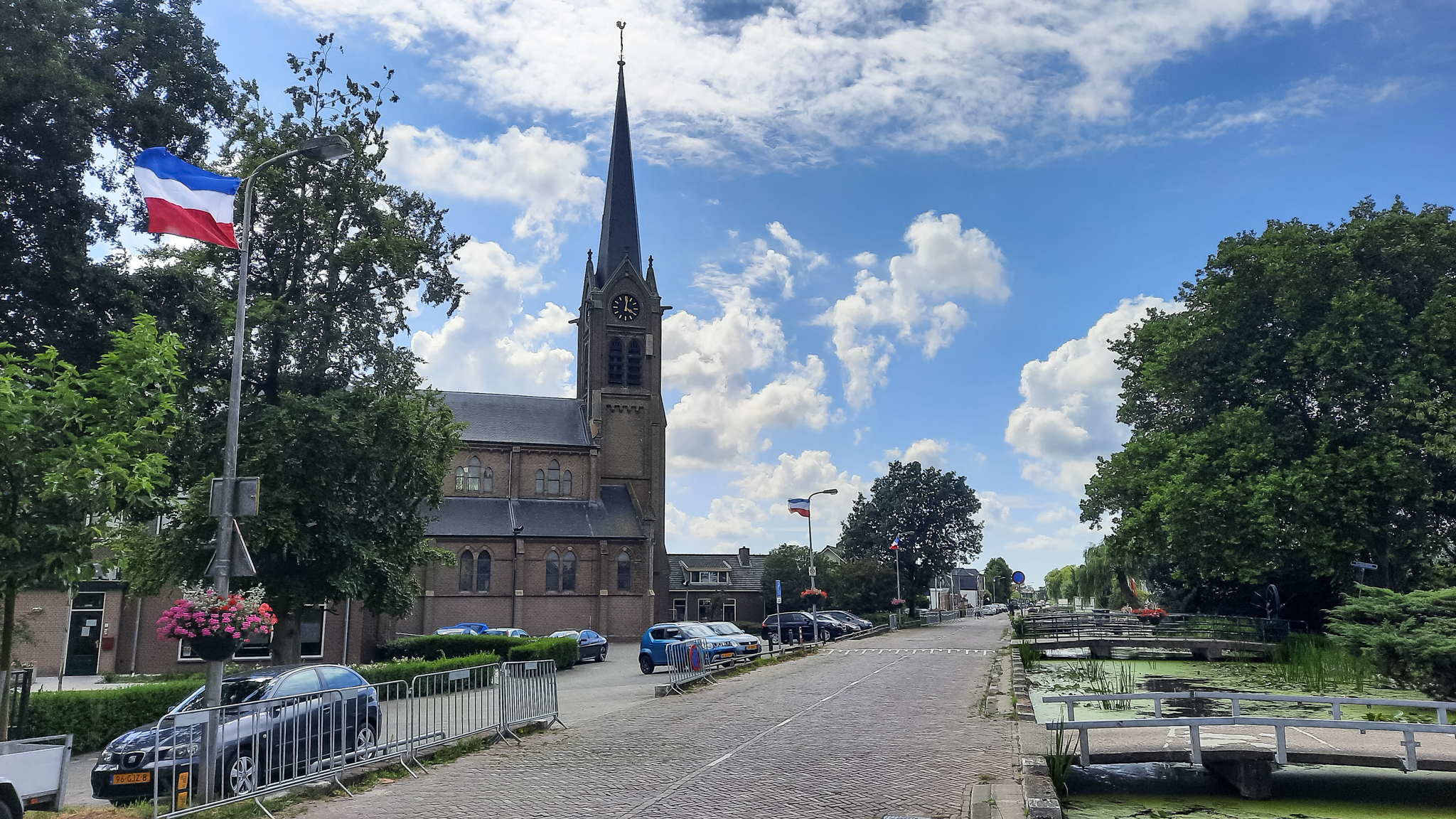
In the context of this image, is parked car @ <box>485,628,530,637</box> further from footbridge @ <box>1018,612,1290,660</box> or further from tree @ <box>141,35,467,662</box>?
footbridge @ <box>1018,612,1290,660</box>

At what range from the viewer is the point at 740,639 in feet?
110

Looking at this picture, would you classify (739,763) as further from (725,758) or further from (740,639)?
(740,639)

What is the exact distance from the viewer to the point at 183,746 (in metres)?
10.2

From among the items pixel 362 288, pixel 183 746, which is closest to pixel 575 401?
pixel 362 288

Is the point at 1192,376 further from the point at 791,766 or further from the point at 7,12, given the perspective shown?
the point at 7,12

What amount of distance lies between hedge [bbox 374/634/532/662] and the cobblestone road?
39.9ft

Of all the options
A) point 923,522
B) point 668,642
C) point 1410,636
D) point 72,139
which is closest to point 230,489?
point 72,139

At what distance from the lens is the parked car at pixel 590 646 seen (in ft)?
122

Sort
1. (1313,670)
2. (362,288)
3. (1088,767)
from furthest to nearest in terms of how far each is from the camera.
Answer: (362,288) → (1313,670) → (1088,767)

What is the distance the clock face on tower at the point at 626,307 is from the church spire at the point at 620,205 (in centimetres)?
159

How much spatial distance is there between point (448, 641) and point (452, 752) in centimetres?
Result: 2151

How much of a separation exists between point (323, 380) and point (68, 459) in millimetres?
15331

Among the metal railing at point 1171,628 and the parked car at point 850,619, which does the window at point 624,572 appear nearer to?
the parked car at point 850,619

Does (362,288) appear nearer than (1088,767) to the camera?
No
